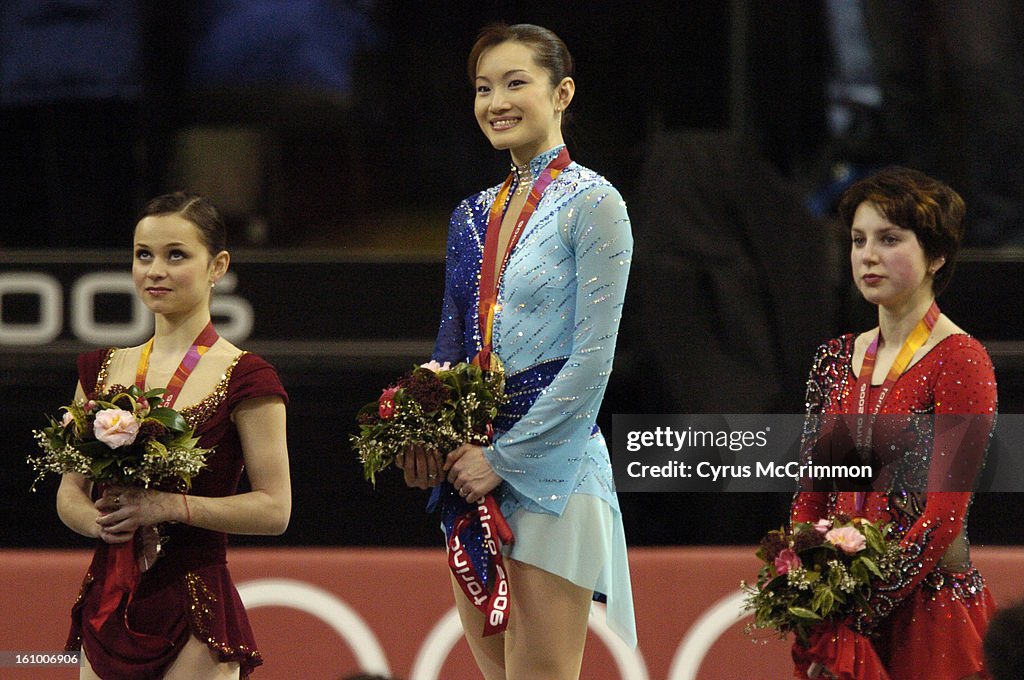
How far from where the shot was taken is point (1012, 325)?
452 centimetres

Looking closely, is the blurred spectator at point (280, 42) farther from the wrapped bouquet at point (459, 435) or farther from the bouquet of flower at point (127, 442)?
the bouquet of flower at point (127, 442)

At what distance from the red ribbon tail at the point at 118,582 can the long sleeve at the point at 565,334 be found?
2.33 ft

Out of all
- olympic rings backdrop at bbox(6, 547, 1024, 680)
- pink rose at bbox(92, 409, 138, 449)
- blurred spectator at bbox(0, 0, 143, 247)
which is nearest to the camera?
pink rose at bbox(92, 409, 138, 449)

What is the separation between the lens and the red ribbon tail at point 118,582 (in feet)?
9.36

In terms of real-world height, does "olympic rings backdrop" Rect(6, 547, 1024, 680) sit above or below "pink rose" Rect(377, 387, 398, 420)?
A: below

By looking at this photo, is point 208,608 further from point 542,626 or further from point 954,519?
point 954,519

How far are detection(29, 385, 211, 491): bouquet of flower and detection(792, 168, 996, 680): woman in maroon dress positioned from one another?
123 cm

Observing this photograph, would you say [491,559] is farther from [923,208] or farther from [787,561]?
[923,208]

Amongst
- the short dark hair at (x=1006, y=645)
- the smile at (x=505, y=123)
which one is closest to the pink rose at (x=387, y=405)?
the smile at (x=505, y=123)

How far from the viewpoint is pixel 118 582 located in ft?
9.41

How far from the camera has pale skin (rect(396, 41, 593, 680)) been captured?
2.96 meters

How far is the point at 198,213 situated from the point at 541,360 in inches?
29.8

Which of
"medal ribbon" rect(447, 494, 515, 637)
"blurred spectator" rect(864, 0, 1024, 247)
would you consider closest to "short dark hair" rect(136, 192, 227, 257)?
"medal ribbon" rect(447, 494, 515, 637)

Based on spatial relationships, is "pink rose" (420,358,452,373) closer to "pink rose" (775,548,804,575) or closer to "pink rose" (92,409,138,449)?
"pink rose" (92,409,138,449)
